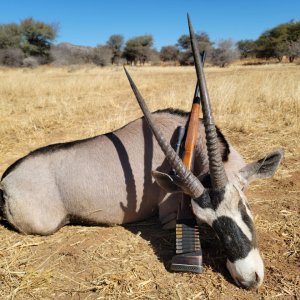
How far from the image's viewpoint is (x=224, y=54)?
98.0 feet

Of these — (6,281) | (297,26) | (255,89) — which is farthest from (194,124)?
(297,26)

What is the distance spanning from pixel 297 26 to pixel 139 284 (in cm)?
4050

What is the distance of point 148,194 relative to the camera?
11.0 feet

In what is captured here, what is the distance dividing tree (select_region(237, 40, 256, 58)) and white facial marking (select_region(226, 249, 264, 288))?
35262mm

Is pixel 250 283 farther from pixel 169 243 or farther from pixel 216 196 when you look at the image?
pixel 169 243

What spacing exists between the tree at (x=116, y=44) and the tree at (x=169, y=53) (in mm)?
5709

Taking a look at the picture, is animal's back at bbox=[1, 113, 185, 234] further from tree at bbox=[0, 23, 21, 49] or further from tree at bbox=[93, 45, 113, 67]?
tree at bbox=[0, 23, 21, 49]

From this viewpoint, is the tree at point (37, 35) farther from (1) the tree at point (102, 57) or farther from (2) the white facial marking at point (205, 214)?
(2) the white facial marking at point (205, 214)

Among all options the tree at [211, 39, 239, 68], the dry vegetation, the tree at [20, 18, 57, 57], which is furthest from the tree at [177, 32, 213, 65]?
the dry vegetation

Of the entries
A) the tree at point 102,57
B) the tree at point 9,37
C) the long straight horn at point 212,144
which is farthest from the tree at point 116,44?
the long straight horn at point 212,144

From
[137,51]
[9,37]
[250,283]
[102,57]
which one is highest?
[9,37]

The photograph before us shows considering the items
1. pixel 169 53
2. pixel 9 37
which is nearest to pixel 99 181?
pixel 9 37

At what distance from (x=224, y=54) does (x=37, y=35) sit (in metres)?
20.7

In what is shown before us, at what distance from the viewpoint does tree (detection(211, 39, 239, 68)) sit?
97.0 ft
